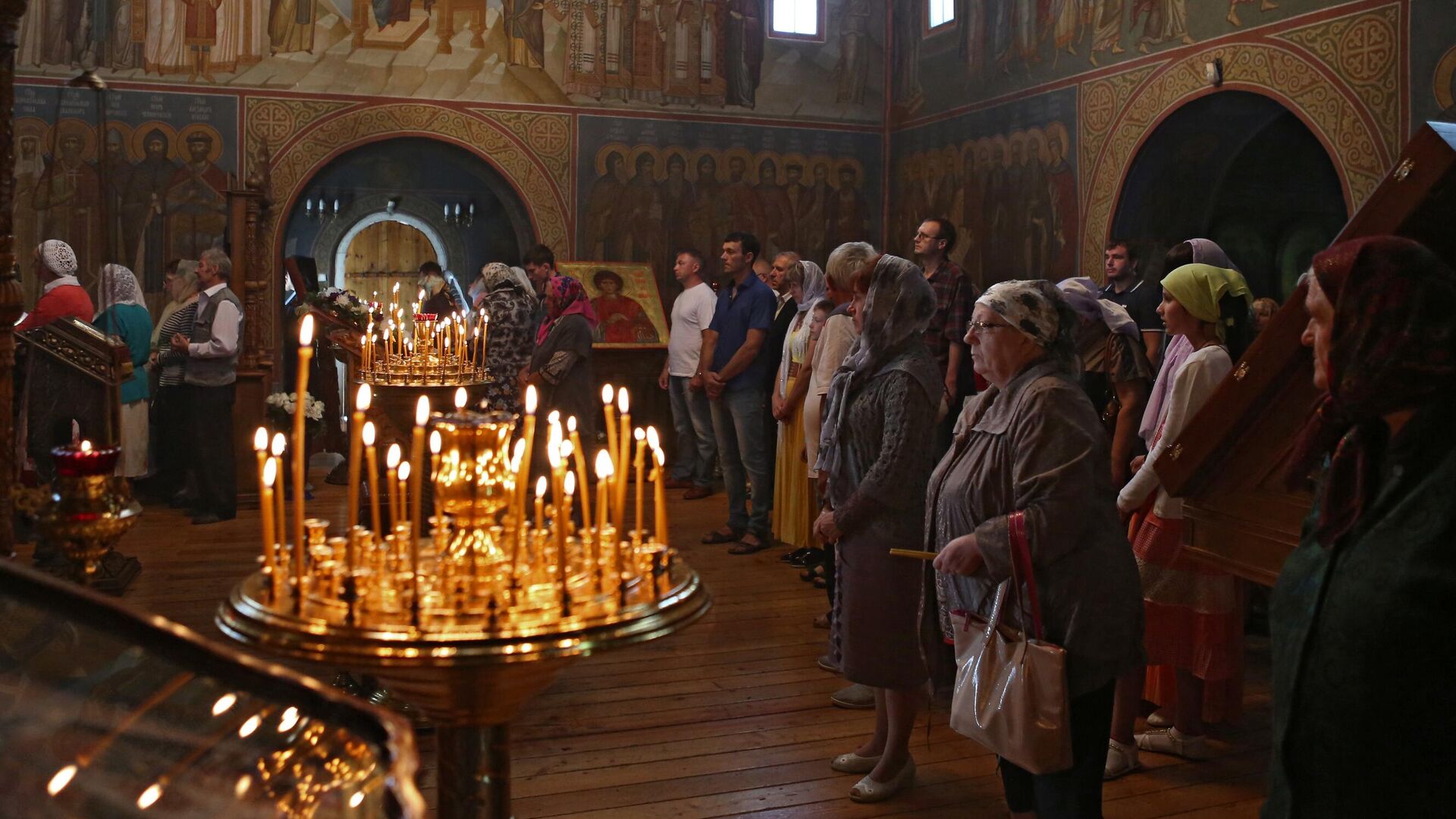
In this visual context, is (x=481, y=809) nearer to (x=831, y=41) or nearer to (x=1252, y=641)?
(x=1252, y=641)

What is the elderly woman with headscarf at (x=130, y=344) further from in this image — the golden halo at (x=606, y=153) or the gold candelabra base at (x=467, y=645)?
the gold candelabra base at (x=467, y=645)

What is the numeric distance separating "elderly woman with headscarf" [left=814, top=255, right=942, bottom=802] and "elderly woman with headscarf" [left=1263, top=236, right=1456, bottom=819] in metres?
1.71

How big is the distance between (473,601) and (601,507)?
34 cm

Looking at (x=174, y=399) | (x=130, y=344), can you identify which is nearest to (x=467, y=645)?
(x=130, y=344)

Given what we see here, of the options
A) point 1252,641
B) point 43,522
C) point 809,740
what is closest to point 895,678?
point 809,740

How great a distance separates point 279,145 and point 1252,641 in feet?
32.8

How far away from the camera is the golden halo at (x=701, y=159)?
1301 centimetres

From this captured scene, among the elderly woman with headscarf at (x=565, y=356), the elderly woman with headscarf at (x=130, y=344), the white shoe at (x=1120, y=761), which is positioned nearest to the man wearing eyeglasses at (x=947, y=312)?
the elderly woman with headscarf at (x=565, y=356)

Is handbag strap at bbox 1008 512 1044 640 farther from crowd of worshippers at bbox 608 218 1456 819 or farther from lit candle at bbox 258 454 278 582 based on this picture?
lit candle at bbox 258 454 278 582

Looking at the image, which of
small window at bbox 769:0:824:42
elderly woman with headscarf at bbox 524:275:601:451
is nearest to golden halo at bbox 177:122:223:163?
small window at bbox 769:0:824:42

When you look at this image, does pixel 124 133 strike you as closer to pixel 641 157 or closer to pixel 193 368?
pixel 193 368

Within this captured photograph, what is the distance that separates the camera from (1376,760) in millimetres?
1799

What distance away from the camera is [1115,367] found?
469 cm

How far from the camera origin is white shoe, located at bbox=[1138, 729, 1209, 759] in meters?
4.09
